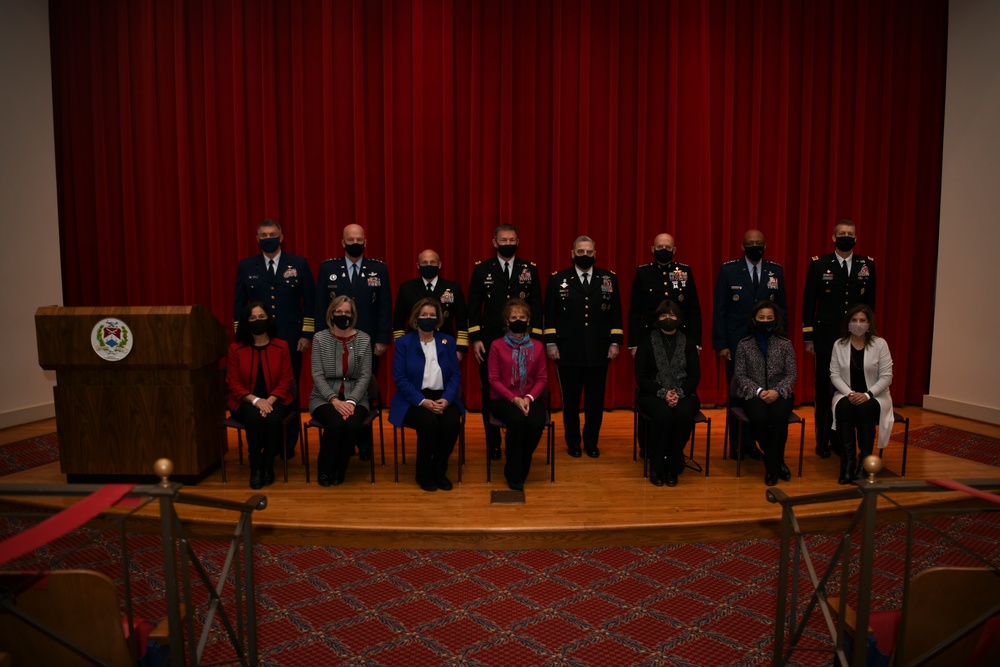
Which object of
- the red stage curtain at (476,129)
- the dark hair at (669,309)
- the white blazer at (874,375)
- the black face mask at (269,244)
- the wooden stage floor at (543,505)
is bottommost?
the wooden stage floor at (543,505)

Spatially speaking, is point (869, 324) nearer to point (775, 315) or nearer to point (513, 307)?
point (775, 315)

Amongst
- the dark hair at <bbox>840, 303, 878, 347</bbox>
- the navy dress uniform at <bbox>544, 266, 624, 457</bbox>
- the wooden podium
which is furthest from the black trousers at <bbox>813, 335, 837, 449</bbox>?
the wooden podium

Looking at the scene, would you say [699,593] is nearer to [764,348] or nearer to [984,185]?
[764,348]

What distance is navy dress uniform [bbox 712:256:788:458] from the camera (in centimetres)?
485

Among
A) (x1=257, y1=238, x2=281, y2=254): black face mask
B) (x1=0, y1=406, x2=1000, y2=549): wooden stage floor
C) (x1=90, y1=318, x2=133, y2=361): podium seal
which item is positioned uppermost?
(x1=257, y1=238, x2=281, y2=254): black face mask

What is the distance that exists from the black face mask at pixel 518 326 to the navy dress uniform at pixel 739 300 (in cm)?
147

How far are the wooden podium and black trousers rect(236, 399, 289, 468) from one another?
0.29 meters

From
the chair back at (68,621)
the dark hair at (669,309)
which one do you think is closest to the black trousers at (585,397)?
the dark hair at (669,309)

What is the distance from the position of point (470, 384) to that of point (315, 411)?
2.31 meters

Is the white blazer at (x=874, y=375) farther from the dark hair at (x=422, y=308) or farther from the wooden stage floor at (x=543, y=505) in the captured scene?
the dark hair at (x=422, y=308)

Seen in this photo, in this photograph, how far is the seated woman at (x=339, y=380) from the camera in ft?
13.8

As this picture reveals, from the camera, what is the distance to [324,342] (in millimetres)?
4301

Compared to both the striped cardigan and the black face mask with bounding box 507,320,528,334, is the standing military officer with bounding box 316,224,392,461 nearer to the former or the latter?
the striped cardigan

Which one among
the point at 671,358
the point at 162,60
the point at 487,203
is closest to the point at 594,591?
the point at 671,358
